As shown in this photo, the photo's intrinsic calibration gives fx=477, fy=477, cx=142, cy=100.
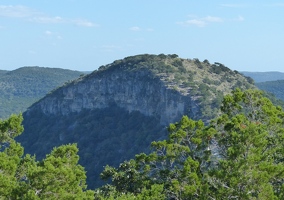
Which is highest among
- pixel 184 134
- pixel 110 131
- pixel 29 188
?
pixel 184 134

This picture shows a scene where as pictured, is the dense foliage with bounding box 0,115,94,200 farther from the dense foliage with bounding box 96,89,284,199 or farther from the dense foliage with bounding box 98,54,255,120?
the dense foliage with bounding box 98,54,255,120

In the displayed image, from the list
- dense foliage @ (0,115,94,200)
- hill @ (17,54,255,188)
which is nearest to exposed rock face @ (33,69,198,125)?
hill @ (17,54,255,188)

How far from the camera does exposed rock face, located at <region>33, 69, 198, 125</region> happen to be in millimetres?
135875

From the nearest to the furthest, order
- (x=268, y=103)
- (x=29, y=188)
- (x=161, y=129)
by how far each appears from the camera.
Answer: (x=29, y=188), (x=268, y=103), (x=161, y=129)

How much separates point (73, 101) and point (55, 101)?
9.95 m

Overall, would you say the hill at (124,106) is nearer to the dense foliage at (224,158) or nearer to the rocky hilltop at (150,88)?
the rocky hilltop at (150,88)

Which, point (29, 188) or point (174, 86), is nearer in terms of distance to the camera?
point (29, 188)

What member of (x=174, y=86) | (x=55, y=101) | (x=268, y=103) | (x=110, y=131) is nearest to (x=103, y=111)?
(x=110, y=131)

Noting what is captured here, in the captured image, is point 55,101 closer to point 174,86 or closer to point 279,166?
point 174,86

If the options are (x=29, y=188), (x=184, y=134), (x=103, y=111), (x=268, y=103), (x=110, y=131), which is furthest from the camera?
(x=103, y=111)

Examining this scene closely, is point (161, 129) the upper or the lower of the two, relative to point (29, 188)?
lower

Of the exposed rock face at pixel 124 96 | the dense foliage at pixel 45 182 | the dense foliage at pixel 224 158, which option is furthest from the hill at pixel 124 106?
the dense foliage at pixel 45 182

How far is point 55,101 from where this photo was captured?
181250 mm

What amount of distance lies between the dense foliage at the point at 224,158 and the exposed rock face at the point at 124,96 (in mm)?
93403
